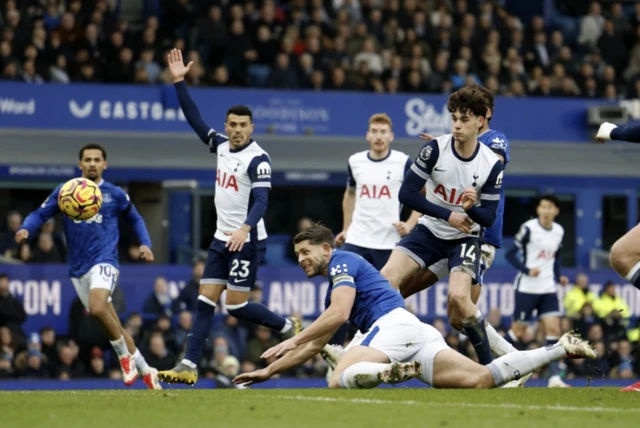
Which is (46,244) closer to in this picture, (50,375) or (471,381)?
(50,375)

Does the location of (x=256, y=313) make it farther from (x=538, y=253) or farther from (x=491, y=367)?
(x=538, y=253)

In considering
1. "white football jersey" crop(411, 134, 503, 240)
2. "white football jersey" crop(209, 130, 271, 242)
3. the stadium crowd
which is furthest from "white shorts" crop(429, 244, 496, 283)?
the stadium crowd

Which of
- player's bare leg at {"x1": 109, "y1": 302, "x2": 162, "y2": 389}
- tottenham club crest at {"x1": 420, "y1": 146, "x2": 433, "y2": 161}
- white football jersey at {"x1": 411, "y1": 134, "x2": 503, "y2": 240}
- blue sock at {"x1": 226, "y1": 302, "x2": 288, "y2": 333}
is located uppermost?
tottenham club crest at {"x1": 420, "y1": 146, "x2": 433, "y2": 161}

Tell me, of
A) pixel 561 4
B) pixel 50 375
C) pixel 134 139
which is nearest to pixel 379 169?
pixel 50 375

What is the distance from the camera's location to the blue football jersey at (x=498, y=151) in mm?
11617

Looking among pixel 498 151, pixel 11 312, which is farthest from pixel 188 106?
pixel 11 312

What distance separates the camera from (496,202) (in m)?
11.1

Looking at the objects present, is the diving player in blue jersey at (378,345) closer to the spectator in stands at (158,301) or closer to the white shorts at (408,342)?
the white shorts at (408,342)

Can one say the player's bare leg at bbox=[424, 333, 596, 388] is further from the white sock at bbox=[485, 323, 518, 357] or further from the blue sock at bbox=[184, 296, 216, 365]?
the blue sock at bbox=[184, 296, 216, 365]

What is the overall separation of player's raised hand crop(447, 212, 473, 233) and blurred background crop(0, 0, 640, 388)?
8.51 meters

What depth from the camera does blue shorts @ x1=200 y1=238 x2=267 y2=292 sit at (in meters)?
12.5

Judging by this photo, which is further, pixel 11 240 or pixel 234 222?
pixel 11 240

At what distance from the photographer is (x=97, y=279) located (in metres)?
13.1

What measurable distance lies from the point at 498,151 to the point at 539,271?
6174 millimetres
